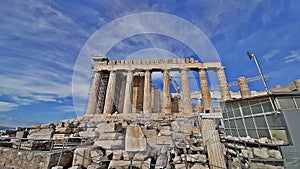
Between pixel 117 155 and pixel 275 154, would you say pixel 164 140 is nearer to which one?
pixel 117 155

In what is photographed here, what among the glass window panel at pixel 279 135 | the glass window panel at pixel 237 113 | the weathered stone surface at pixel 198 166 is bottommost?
the weathered stone surface at pixel 198 166

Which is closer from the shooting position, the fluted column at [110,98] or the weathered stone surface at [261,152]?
the weathered stone surface at [261,152]

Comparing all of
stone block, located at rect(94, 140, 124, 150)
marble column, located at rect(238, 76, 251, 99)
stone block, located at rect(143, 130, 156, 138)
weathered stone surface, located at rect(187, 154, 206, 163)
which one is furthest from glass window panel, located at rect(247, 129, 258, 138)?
marble column, located at rect(238, 76, 251, 99)

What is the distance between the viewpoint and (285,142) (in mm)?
6320

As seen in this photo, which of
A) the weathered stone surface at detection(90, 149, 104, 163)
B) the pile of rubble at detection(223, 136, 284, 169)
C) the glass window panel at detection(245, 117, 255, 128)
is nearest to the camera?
the weathered stone surface at detection(90, 149, 104, 163)

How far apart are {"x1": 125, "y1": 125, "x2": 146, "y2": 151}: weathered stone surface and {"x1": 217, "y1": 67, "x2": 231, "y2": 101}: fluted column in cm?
1765

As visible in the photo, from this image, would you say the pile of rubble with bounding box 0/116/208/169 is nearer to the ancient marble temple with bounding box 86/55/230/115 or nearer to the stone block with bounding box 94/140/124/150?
the stone block with bounding box 94/140/124/150

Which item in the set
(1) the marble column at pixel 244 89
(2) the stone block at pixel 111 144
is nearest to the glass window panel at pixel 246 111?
(2) the stone block at pixel 111 144

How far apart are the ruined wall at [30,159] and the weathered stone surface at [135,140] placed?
2.49 meters

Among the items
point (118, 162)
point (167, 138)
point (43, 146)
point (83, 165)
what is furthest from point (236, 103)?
point (43, 146)

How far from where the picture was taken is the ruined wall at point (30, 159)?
503 centimetres

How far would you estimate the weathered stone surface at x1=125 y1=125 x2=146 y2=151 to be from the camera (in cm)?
670

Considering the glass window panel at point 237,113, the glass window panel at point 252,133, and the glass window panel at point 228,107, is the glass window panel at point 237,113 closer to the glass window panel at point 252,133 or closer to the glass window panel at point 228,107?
the glass window panel at point 228,107

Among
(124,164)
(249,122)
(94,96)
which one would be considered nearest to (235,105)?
(249,122)
